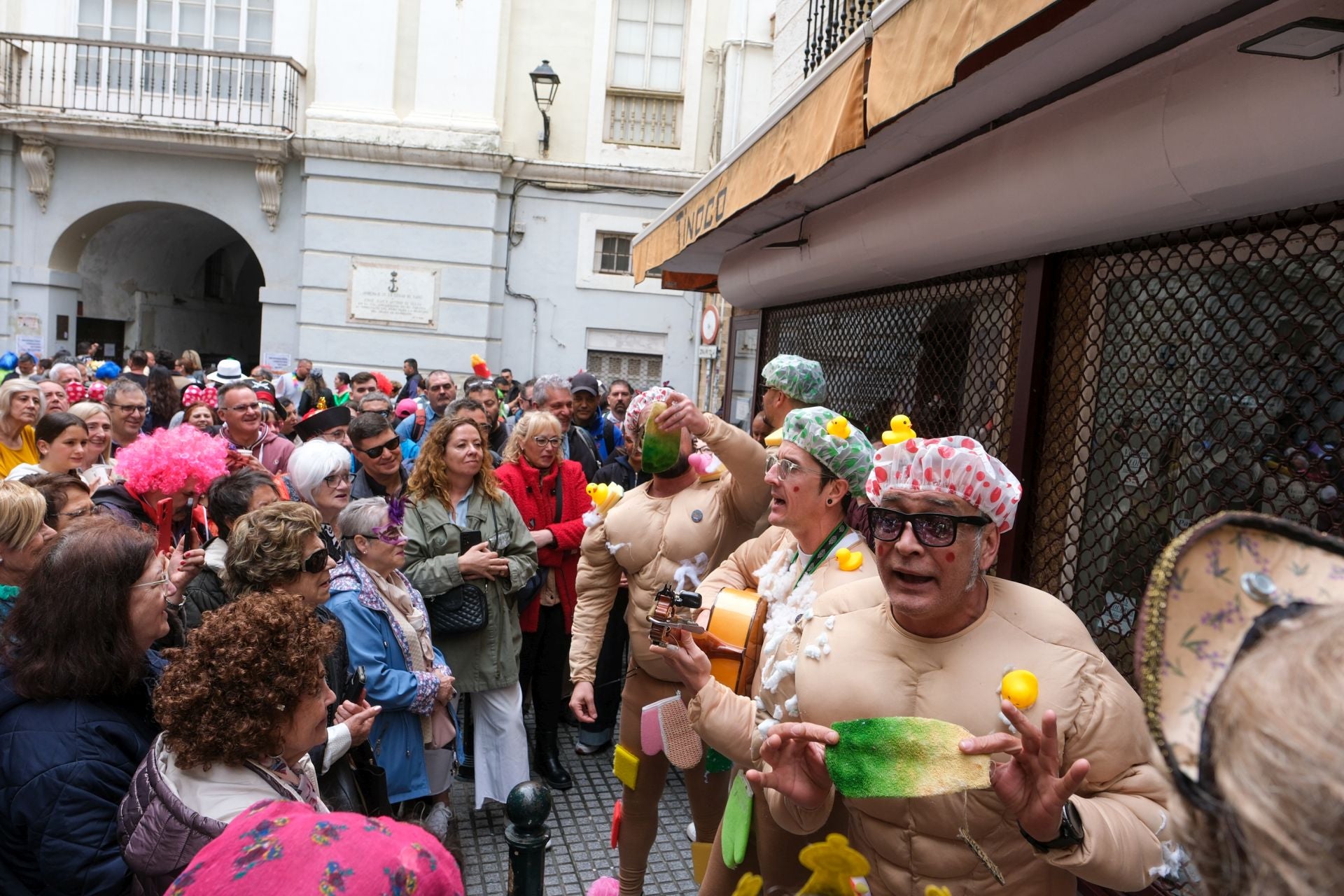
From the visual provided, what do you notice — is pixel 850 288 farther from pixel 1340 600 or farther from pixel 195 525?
pixel 1340 600

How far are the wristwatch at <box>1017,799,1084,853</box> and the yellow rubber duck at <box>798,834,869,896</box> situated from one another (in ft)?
1.56

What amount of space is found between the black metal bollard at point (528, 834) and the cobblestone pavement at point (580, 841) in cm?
165

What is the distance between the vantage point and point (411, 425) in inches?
294

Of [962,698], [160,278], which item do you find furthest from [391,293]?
[962,698]

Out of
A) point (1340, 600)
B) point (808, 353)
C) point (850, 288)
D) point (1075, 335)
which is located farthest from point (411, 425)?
point (1340, 600)

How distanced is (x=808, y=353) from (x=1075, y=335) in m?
3.19

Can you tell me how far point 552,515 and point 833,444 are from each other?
2849 mm

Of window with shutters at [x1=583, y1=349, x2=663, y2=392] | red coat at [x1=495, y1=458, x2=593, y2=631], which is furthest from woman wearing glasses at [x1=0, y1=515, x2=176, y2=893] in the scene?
window with shutters at [x1=583, y1=349, x2=663, y2=392]

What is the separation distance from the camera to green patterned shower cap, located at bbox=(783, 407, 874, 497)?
9.09 feet

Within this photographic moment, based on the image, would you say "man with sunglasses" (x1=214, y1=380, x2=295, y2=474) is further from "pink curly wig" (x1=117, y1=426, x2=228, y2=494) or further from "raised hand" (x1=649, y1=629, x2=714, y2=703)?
"raised hand" (x1=649, y1=629, x2=714, y2=703)

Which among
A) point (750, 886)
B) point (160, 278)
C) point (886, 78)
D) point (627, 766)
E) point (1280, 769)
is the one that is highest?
point (160, 278)

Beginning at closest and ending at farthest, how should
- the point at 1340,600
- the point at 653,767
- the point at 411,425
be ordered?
1. the point at 1340,600
2. the point at 653,767
3. the point at 411,425

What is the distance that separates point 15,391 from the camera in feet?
16.5

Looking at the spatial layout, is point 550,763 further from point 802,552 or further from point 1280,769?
point 1280,769
